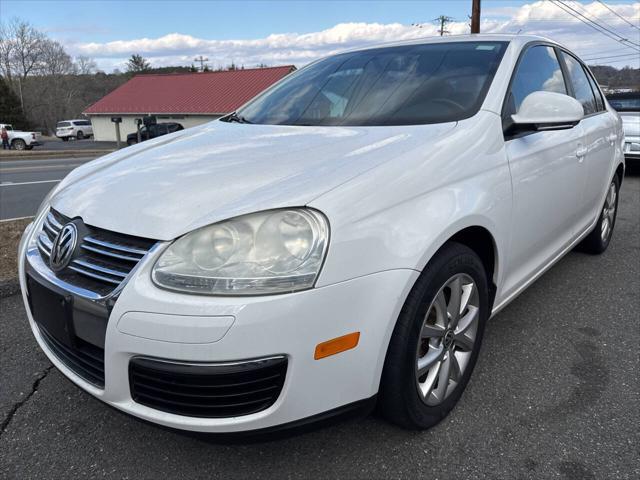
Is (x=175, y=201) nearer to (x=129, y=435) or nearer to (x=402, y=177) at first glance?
(x=402, y=177)

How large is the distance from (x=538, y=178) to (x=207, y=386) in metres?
1.85

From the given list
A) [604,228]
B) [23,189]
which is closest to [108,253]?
[604,228]

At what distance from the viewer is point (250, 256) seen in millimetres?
1503

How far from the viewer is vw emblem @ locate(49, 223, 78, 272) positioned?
5.73 feet

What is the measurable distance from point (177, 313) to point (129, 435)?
0.90 metres

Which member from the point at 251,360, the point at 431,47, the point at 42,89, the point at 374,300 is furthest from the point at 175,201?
the point at 42,89

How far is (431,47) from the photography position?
9.13ft

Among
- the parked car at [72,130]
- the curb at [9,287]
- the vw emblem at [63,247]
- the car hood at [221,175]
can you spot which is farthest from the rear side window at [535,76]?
the parked car at [72,130]

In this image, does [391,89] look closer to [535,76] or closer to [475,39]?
[475,39]

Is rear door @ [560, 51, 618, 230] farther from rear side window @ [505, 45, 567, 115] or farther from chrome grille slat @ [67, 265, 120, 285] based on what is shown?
chrome grille slat @ [67, 265, 120, 285]

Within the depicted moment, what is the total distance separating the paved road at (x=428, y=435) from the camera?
183 cm

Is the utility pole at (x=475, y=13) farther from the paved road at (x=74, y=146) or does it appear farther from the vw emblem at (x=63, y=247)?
the paved road at (x=74, y=146)

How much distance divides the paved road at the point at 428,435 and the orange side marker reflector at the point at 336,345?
0.44 metres

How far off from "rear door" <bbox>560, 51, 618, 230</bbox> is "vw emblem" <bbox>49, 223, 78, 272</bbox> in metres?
2.78
